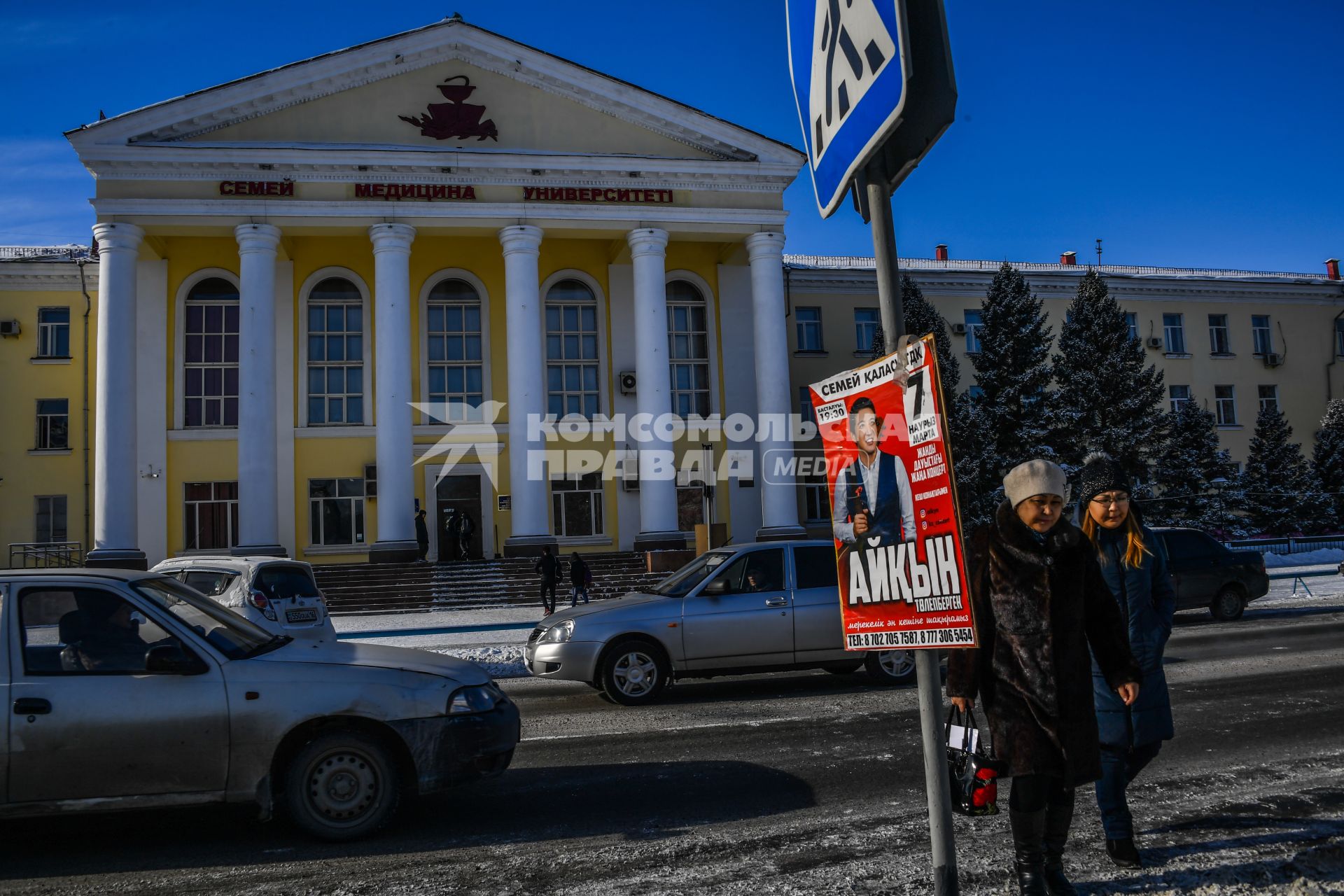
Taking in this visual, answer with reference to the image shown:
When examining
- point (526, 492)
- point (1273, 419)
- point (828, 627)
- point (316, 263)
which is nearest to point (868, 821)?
point (828, 627)

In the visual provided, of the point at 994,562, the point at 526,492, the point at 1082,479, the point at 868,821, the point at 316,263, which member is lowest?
the point at 868,821

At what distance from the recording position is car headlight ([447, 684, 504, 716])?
19.2ft

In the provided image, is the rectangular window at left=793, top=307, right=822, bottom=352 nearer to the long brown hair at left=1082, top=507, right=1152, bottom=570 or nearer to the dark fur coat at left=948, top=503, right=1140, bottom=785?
the long brown hair at left=1082, top=507, right=1152, bottom=570

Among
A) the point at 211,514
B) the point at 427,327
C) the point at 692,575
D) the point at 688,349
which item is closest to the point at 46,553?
the point at 211,514

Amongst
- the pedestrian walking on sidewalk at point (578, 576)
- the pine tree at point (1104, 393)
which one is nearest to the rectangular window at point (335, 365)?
the pedestrian walking on sidewalk at point (578, 576)

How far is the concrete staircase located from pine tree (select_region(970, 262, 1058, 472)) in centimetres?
1277

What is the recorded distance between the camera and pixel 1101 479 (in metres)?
4.87

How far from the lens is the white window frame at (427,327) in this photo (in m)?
32.2

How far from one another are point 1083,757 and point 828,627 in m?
6.90

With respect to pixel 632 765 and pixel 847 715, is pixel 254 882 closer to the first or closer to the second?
pixel 632 765

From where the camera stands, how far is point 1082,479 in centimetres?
505

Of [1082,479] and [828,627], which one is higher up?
[1082,479]

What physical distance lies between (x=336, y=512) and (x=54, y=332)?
11.8 metres

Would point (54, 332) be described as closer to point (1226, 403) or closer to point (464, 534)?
point (464, 534)
